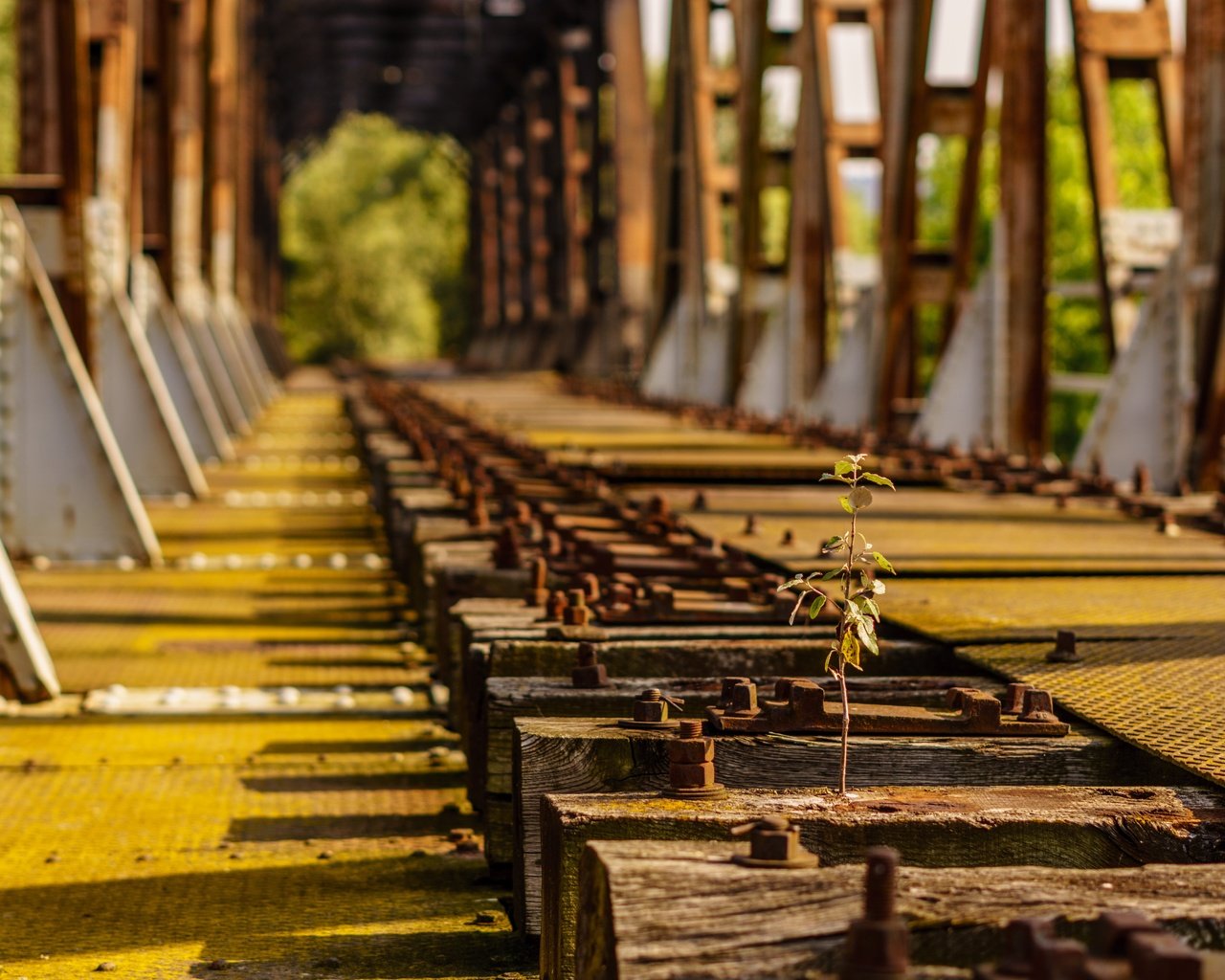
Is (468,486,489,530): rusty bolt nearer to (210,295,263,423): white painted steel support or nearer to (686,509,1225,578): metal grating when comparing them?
(686,509,1225,578): metal grating

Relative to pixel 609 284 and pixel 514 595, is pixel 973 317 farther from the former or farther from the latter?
pixel 609 284

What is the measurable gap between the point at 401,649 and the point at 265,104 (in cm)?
4241

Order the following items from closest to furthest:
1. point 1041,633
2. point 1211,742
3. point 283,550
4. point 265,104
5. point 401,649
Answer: point 1211,742
point 1041,633
point 401,649
point 283,550
point 265,104

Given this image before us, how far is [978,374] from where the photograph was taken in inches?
479

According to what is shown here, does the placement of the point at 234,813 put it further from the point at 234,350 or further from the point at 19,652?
the point at 234,350

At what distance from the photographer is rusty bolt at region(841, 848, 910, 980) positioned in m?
2.06

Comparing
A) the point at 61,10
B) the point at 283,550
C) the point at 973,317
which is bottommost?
the point at 283,550

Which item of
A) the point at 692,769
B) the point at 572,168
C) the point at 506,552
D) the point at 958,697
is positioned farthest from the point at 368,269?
the point at 692,769

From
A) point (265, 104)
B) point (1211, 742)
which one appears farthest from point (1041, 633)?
point (265, 104)

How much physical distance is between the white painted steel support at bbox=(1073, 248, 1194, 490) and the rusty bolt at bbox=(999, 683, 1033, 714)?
6478 millimetres

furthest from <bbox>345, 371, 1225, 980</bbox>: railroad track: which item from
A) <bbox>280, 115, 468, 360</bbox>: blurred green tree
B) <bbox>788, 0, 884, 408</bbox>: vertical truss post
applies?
<bbox>280, 115, 468, 360</bbox>: blurred green tree

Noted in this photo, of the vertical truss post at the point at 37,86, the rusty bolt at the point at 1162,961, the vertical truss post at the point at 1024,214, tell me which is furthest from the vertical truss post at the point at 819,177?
the rusty bolt at the point at 1162,961

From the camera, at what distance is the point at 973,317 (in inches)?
481

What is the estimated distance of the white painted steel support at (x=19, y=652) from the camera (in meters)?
5.71
